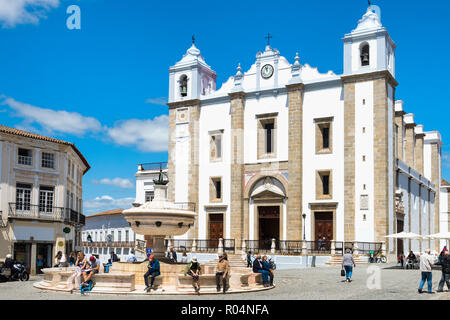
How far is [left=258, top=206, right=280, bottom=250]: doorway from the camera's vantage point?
133 ft

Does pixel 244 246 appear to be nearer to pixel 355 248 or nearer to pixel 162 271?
pixel 355 248

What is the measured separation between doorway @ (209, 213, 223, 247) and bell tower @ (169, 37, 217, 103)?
937cm

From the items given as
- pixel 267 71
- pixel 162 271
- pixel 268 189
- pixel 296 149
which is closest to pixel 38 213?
pixel 268 189

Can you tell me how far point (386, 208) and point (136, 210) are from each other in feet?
70.4

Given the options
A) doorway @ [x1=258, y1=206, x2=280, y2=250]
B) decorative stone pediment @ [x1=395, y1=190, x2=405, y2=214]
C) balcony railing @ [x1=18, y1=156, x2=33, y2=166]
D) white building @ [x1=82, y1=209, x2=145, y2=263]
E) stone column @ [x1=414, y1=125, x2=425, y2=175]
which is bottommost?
white building @ [x1=82, y1=209, x2=145, y2=263]

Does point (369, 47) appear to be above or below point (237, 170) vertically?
above

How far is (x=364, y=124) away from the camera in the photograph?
1468 inches

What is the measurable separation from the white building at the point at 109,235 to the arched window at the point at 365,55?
25.1 meters

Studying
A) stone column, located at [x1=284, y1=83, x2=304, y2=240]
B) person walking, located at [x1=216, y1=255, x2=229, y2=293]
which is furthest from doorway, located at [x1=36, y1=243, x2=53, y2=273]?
person walking, located at [x1=216, y1=255, x2=229, y2=293]

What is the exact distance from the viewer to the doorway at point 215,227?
139 ft

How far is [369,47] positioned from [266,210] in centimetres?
1319

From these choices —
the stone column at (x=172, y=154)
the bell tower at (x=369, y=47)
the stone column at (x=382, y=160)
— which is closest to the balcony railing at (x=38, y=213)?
the stone column at (x=172, y=154)

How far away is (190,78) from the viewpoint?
45.4 m

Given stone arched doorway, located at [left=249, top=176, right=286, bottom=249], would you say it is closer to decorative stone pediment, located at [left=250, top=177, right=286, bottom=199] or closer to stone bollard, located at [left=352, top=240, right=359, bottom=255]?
decorative stone pediment, located at [left=250, top=177, right=286, bottom=199]
